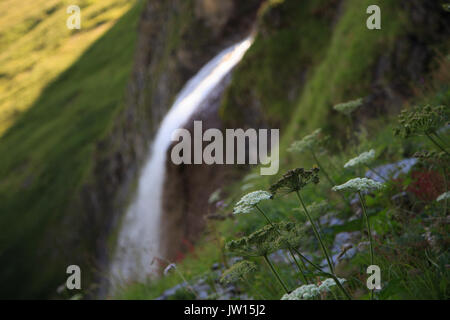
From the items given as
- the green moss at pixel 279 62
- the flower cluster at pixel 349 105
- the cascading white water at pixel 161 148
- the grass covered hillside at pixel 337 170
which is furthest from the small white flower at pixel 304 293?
the cascading white water at pixel 161 148

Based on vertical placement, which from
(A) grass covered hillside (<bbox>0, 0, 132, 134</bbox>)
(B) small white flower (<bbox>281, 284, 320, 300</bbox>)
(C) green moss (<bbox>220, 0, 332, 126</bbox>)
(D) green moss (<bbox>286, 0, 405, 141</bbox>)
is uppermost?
(A) grass covered hillside (<bbox>0, 0, 132, 134</bbox>)

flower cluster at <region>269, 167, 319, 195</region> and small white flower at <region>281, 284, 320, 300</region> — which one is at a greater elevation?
flower cluster at <region>269, 167, 319, 195</region>

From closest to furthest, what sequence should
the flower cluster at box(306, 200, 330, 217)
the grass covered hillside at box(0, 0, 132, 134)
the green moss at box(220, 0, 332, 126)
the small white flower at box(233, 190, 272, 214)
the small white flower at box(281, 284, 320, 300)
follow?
the small white flower at box(281, 284, 320, 300) → the small white flower at box(233, 190, 272, 214) → the flower cluster at box(306, 200, 330, 217) → the green moss at box(220, 0, 332, 126) → the grass covered hillside at box(0, 0, 132, 134)

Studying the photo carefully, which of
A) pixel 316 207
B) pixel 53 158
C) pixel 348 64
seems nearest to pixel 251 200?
pixel 316 207

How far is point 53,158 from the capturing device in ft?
251

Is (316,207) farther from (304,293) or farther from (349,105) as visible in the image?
(349,105)

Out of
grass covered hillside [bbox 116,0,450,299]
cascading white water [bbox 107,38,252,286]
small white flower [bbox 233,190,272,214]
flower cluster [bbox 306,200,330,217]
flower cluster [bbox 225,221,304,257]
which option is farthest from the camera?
cascading white water [bbox 107,38,252,286]

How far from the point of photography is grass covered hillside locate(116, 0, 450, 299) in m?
3.21

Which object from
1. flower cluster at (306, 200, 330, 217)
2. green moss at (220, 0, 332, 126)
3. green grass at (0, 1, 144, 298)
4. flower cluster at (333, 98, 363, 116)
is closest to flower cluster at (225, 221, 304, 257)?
flower cluster at (306, 200, 330, 217)

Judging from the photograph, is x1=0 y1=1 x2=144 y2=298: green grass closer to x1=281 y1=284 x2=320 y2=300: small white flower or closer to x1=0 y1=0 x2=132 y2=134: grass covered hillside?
x1=0 y1=0 x2=132 y2=134: grass covered hillside

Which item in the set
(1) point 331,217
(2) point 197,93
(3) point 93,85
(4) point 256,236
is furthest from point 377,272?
(3) point 93,85

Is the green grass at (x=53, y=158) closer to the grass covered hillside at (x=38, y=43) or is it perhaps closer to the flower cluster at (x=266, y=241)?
the grass covered hillside at (x=38, y=43)

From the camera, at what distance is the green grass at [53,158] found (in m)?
52.1

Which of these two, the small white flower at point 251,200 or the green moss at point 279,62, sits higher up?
the green moss at point 279,62
